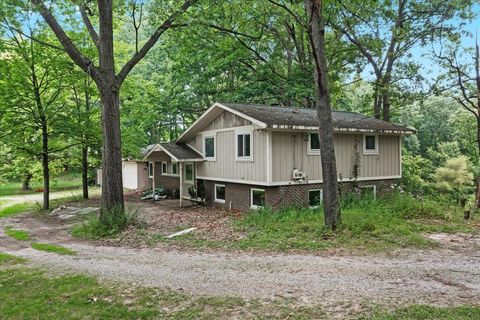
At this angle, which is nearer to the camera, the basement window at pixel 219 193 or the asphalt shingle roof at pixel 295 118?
the asphalt shingle roof at pixel 295 118

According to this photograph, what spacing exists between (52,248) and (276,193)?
790 centimetres

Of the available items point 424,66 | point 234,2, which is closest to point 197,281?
point 234,2

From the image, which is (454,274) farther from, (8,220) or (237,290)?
(8,220)

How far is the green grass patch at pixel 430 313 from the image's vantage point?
15.1ft

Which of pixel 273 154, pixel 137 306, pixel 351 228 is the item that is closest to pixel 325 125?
pixel 351 228

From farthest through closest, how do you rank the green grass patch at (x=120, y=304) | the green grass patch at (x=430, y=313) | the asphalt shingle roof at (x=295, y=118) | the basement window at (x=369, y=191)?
1. the basement window at (x=369, y=191)
2. the asphalt shingle roof at (x=295, y=118)
3. the green grass patch at (x=120, y=304)
4. the green grass patch at (x=430, y=313)

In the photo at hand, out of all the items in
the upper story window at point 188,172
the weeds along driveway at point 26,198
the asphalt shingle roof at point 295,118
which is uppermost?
the asphalt shingle roof at point 295,118

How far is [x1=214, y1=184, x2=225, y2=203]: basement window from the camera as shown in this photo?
17.2 meters

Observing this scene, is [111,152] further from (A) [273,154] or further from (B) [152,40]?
(A) [273,154]

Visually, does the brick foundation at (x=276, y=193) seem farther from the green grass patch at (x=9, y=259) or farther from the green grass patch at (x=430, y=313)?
the green grass patch at (x=430, y=313)

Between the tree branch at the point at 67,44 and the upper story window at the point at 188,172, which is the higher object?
the tree branch at the point at 67,44

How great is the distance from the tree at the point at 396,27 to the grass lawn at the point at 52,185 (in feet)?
77.9

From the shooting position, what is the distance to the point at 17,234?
481 inches

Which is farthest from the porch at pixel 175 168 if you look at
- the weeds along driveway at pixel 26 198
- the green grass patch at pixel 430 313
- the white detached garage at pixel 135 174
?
the green grass patch at pixel 430 313
